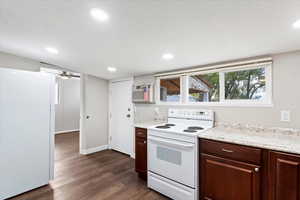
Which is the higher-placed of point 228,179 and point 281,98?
point 281,98

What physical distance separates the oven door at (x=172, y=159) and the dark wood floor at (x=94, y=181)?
0.39 metres

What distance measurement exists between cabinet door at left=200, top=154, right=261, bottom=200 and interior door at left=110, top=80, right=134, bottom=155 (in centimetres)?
206

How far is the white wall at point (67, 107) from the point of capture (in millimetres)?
6121

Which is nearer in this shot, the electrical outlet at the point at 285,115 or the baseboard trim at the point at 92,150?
the electrical outlet at the point at 285,115

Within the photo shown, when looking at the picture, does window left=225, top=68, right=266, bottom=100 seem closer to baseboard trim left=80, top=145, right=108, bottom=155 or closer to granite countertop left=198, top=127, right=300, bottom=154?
granite countertop left=198, top=127, right=300, bottom=154

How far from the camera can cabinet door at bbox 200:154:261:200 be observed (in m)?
1.43

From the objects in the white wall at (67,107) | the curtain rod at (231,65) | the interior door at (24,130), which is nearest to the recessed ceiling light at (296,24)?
the curtain rod at (231,65)

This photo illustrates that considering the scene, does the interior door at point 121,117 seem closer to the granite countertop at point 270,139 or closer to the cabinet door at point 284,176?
the granite countertop at point 270,139

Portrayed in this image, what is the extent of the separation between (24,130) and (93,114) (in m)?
1.78

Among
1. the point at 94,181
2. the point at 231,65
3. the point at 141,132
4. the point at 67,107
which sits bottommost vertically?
the point at 94,181

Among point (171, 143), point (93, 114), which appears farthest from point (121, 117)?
point (171, 143)

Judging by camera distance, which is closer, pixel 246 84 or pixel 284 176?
pixel 284 176

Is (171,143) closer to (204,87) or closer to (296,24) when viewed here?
(204,87)

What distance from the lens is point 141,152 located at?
2451mm
